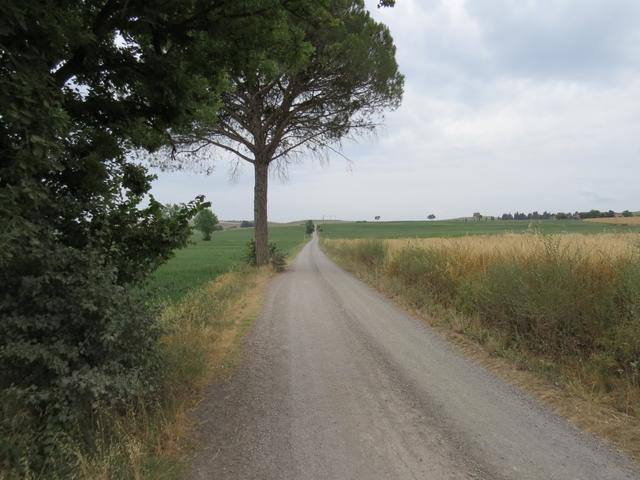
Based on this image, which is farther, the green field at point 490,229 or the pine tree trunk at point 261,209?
the pine tree trunk at point 261,209

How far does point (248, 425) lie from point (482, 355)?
152 inches

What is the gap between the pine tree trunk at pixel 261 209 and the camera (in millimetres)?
19438

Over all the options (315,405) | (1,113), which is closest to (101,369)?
(1,113)

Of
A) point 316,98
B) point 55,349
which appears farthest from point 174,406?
point 316,98

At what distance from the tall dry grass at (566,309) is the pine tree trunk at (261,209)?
482 inches

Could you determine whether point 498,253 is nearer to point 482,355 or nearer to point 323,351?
point 482,355

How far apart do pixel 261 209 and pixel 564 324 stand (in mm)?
15619

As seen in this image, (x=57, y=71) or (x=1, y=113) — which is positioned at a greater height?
(x=57, y=71)

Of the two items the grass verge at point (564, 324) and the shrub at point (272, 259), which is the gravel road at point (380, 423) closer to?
the grass verge at point (564, 324)

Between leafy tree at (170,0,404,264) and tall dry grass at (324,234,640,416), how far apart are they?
9.44 meters

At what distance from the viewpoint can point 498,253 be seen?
8906 mm

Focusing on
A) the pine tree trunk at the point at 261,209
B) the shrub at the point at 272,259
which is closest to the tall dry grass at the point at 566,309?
the pine tree trunk at the point at 261,209

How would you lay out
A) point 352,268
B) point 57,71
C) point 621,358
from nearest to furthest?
point 57,71
point 621,358
point 352,268

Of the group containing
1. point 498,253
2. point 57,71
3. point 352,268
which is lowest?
point 352,268
